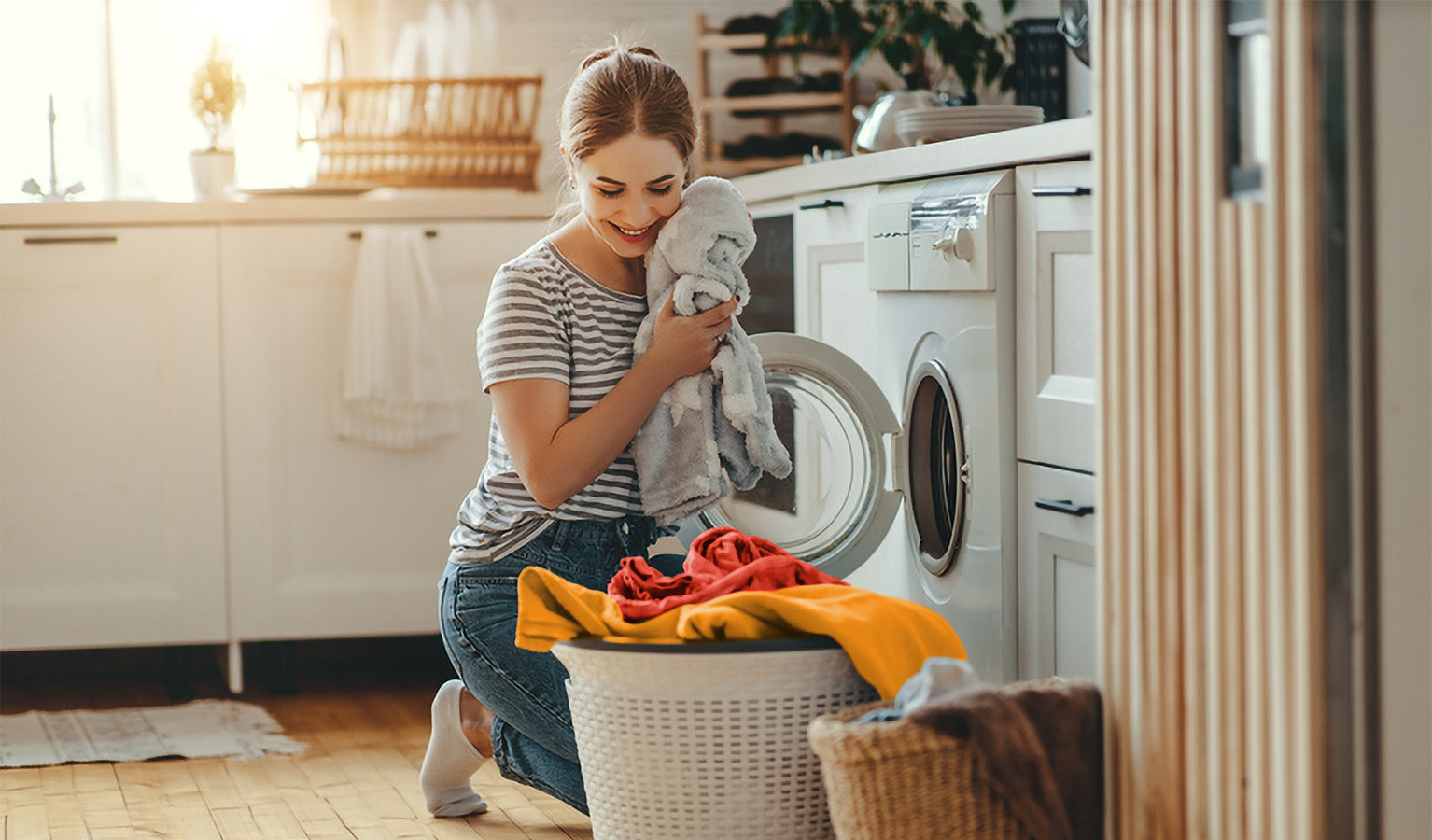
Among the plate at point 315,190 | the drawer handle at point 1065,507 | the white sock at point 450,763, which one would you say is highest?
the plate at point 315,190

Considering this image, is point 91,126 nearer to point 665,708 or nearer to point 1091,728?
point 665,708

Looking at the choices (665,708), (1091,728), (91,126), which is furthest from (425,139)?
(1091,728)

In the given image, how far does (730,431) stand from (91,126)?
6.77ft

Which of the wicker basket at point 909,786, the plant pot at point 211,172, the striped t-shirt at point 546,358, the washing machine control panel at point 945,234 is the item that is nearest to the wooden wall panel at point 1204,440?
the wicker basket at point 909,786

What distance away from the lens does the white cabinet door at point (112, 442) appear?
279 centimetres

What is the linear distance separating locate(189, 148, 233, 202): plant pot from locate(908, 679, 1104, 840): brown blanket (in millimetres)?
2207

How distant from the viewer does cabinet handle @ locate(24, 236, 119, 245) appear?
276 centimetres

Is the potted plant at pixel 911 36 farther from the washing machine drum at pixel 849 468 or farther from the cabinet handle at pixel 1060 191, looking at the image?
the cabinet handle at pixel 1060 191

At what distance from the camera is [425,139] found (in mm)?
3084

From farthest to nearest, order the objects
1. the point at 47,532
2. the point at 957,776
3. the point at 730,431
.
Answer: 1. the point at 47,532
2. the point at 730,431
3. the point at 957,776

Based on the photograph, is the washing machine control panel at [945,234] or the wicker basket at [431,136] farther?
the wicker basket at [431,136]

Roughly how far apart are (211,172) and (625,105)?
5.17 ft

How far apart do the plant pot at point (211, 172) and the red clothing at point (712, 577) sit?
177 cm

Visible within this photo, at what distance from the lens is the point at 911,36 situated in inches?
121
